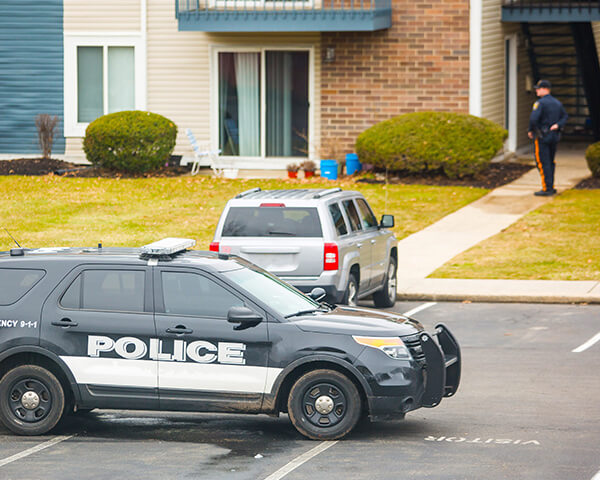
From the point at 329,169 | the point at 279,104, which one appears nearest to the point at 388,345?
the point at 329,169

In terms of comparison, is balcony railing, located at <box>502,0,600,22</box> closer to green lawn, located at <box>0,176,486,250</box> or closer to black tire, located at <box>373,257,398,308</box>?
green lawn, located at <box>0,176,486,250</box>

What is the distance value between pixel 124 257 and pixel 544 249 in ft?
38.3

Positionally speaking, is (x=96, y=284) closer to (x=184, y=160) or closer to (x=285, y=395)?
(x=285, y=395)

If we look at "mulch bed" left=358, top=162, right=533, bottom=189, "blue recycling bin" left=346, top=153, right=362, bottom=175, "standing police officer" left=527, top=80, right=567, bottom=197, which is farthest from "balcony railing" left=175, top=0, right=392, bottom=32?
"standing police officer" left=527, top=80, right=567, bottom=197

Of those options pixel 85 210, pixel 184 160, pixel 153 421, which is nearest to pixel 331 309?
pixel 153 421

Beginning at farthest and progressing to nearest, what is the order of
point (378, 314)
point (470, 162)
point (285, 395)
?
1. point (470, 162)
2. point (378, 314)
3. point (285, 395)

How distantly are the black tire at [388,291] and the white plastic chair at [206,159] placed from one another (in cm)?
1169

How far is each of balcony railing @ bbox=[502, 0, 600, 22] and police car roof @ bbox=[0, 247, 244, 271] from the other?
20053 mm

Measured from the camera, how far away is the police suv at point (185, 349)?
8.91 m

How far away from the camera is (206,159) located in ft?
93.6

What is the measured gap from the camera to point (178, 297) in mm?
9180

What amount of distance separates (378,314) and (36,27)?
2134 centimetres

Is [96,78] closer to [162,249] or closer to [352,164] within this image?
[352,164]

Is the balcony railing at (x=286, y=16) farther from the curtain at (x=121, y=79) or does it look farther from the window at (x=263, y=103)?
the curtain at (x=121, y=79)
